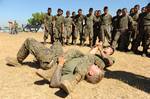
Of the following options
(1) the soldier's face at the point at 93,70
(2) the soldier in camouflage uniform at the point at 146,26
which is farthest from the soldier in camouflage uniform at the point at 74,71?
(2) the soldier in camouflage uniform at the point at 146,26

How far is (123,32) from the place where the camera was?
570 inches

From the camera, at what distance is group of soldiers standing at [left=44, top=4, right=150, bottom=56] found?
13.4 m

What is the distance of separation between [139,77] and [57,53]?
7.82ft

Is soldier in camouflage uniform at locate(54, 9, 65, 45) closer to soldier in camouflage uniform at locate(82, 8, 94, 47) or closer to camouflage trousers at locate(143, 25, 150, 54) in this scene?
soldier in camouflage uniform at locate(82, 8, 94, 47)

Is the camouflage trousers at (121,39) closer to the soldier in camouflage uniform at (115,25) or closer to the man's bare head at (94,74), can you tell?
the soldier in camouflage uniform at (115,25)

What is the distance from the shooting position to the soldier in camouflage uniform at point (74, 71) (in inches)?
260

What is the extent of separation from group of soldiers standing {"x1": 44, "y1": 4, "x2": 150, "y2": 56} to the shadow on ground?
14.0 feet

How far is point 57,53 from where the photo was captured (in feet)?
27.8

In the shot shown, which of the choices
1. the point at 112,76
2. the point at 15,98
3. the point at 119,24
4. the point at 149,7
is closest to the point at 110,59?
the point at 112,76

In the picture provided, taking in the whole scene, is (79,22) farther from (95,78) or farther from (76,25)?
(95,78)

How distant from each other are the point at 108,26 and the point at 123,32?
80 cm

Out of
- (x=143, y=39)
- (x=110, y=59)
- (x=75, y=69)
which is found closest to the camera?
(x=75, y=69)

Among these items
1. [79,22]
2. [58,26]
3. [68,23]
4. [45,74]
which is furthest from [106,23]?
[45,74]

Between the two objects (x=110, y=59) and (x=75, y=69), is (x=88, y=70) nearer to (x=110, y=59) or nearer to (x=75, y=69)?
(x=75, y=69)
